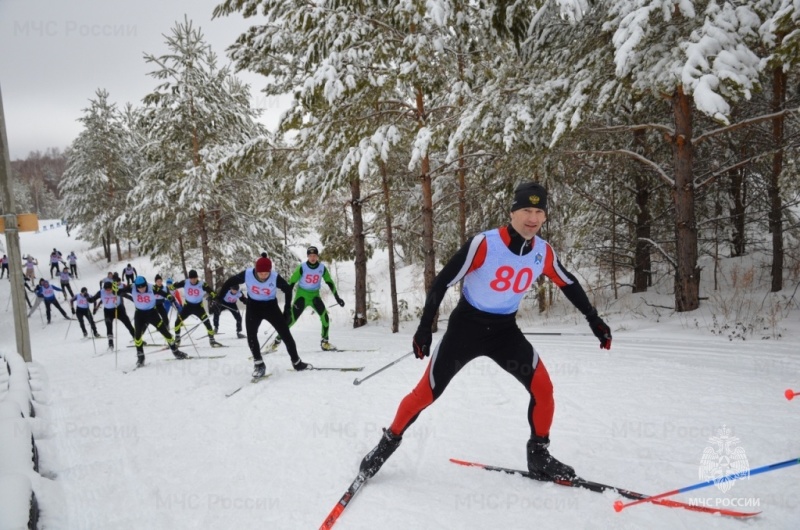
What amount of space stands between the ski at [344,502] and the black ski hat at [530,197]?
2.41m

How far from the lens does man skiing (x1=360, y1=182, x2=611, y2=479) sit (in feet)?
10.9

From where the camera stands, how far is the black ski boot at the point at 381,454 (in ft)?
11.5

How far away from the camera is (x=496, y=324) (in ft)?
11.4

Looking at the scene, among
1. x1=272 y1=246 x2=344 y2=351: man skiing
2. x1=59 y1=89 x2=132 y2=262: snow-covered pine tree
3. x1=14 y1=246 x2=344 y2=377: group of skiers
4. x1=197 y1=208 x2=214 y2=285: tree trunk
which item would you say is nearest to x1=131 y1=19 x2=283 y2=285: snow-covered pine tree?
x1=197 y1=208 x2=214 y2=285: tree trunk

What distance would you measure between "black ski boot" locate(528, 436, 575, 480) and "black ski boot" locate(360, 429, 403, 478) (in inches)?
40.9

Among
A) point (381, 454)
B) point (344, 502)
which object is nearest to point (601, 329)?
point (381, 454)

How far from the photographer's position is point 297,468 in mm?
3910

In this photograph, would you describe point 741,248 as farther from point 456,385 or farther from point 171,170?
point 171,170

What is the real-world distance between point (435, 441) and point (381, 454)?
2.90 ft

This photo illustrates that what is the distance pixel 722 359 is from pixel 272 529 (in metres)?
5.83

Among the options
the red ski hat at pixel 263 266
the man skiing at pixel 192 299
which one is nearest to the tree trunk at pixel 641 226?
the red ski hat at pixel 263 266

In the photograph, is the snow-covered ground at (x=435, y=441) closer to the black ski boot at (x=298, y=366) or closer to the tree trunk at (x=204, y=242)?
the black ski boot at (x=298, y=366)

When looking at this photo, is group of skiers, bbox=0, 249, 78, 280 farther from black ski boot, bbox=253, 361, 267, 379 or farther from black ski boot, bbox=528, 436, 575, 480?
black ski boot, bbox=528, 436, 575, 480

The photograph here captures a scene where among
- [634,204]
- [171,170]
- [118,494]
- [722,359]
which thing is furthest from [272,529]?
[171,170]
